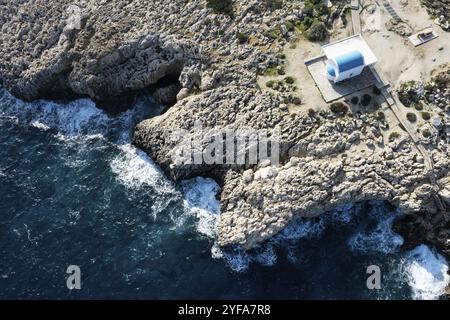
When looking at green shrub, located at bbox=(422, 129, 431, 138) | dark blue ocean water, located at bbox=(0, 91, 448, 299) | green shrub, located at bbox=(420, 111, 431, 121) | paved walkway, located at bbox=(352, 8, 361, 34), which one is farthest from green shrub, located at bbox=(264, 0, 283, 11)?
green shrub, located at bbox=(422, 129, 431, 138)

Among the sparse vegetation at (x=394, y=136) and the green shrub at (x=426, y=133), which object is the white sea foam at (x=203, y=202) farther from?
the green shrub at (x=426, y=133)

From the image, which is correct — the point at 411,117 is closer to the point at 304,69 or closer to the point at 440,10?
the point at 304,69

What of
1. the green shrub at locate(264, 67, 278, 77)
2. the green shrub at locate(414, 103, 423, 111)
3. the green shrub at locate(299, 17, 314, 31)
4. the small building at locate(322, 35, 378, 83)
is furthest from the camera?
the green shrub at locate(299, 17, 314, 31)

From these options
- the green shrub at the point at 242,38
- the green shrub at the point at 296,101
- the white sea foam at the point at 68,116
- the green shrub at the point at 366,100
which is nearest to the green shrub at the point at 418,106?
the green shrub at the point at 366,100

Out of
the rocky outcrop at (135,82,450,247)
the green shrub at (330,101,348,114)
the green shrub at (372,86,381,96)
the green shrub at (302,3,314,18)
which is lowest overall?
the rocky outcrop at (135,82,450,247)

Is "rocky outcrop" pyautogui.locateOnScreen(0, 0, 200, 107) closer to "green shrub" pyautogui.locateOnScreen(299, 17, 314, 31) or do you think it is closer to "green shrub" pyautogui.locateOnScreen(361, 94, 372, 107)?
"green shrub" pyautogui.locateOnScreen(299, 17, 314, 31)

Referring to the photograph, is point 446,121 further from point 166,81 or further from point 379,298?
point 166,81

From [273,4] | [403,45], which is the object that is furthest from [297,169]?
[273,4]
